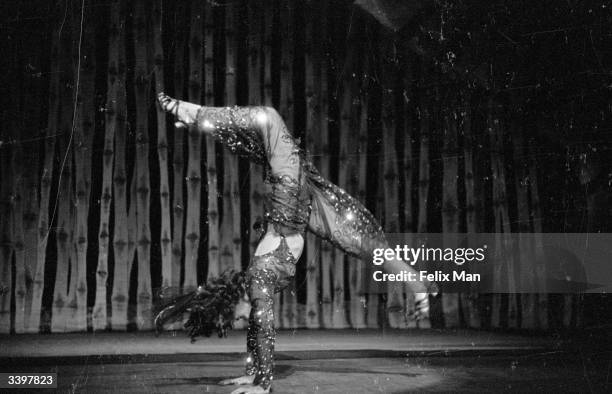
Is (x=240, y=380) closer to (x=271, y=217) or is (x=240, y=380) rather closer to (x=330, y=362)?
(x=271, y=217)

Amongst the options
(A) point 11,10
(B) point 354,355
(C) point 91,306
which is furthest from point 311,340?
(A) point 11,10

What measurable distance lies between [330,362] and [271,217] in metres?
1.61

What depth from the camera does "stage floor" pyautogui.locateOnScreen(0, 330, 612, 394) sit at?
4.04 m

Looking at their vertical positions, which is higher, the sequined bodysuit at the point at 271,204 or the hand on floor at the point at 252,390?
the sequined bodysuit at the point at 271,204

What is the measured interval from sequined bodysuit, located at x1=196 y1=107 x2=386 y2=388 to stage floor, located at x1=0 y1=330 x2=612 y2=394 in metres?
0.42

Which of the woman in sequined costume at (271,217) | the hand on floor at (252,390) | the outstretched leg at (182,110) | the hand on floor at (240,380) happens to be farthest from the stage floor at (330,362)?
the outstretched leg at (182,110)

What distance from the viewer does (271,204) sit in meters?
3.87

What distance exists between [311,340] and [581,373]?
2.35 meters

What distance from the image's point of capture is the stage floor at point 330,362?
13.2 feet

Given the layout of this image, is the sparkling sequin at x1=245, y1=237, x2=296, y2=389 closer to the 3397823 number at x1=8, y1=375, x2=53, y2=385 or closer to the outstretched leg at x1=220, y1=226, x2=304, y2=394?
the outstretched leg at x1=220, y1=226, x2=304, y2=394

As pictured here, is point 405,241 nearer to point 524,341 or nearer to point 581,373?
point 524,341

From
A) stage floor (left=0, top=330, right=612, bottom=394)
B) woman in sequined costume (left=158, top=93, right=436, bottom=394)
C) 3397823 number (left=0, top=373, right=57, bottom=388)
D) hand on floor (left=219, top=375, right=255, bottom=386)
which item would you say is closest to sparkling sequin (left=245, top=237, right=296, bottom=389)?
woman in sequined costume (left=158, top=93, right=436, bottom=394)

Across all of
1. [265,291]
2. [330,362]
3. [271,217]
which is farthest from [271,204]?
[330,362]

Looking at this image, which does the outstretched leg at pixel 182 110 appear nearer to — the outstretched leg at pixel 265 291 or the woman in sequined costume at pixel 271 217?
the woman in sequined costume at pixel 271 217
